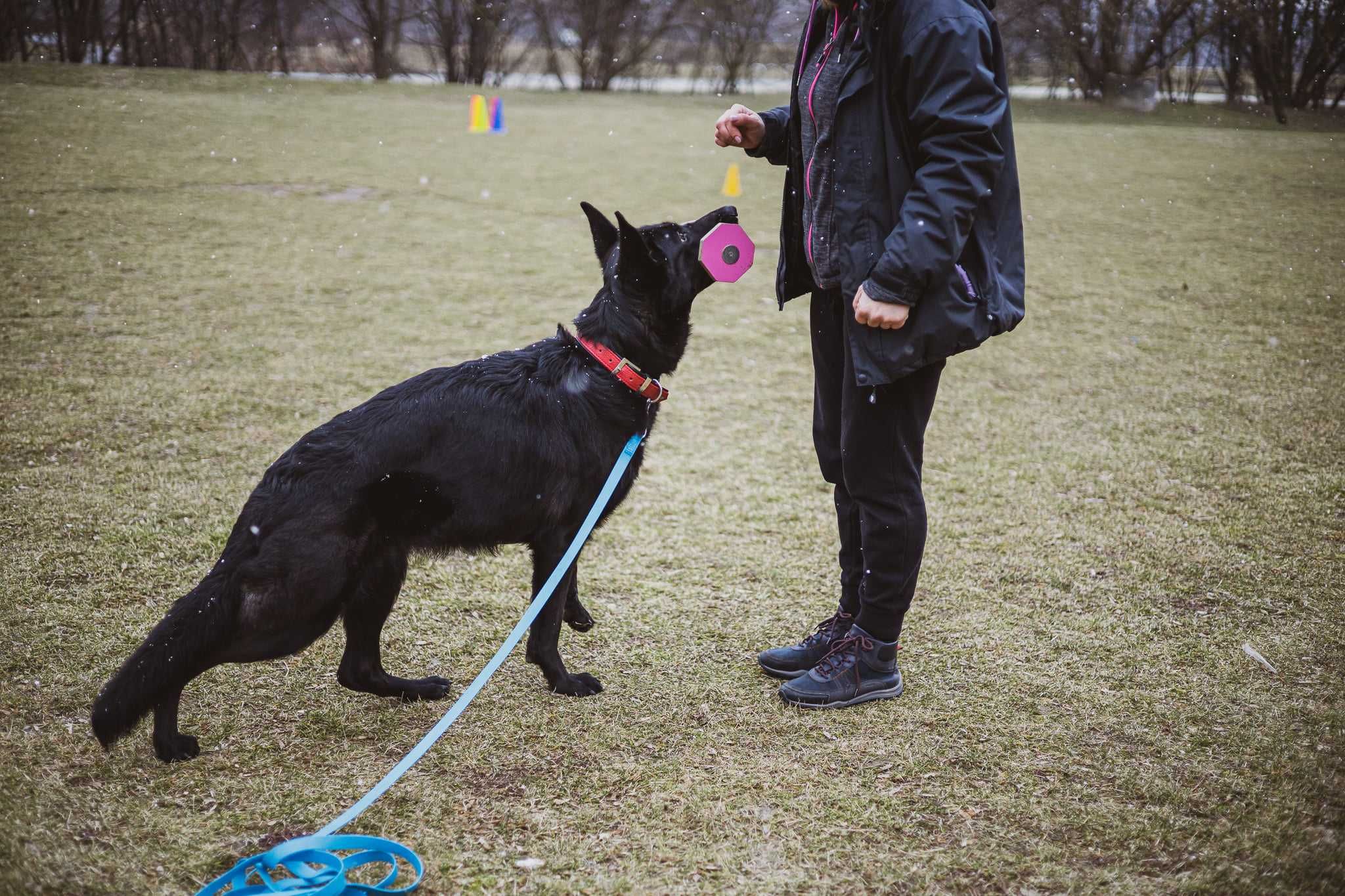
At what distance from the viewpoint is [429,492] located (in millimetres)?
2396

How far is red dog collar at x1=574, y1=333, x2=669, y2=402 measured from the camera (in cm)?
259

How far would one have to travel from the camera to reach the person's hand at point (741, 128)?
2613 mm

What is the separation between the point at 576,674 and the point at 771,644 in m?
0.70

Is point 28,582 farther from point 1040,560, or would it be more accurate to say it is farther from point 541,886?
point 1040,560

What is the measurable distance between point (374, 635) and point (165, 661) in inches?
23.2

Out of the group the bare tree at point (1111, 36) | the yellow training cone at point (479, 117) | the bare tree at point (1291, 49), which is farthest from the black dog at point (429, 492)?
the bare tree at point (1111, 36)

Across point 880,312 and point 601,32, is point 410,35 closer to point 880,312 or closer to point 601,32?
point 601,32

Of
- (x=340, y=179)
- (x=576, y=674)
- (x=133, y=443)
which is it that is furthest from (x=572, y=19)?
(x=576, y=674)

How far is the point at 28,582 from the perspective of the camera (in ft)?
10.2

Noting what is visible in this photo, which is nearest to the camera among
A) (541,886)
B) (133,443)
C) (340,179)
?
(541,886)

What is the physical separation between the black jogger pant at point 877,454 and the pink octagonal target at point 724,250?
0.86ft

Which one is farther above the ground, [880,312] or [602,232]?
[602,232]

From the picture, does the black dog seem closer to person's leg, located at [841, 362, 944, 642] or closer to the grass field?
the grass field

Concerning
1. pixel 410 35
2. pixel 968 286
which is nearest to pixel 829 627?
pixel 968 286
